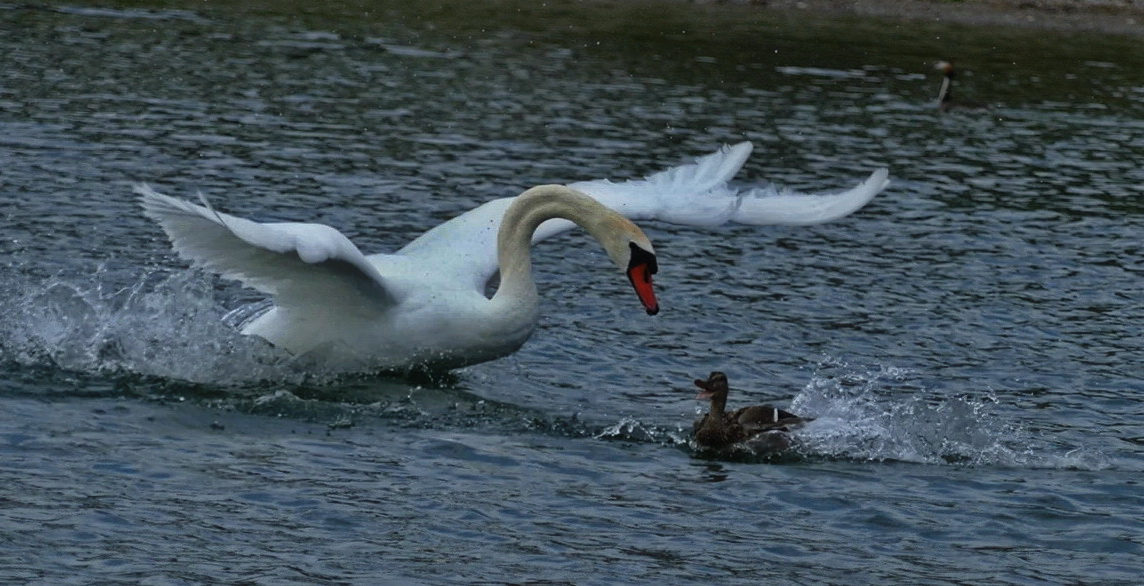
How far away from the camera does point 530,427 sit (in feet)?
35.9

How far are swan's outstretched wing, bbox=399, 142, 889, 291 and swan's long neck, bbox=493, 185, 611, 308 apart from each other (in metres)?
0.49

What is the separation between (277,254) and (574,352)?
9.69ft

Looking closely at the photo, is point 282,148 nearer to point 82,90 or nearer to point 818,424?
point 82,90

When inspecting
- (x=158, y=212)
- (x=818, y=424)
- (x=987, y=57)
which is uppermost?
(x=987, y=57)

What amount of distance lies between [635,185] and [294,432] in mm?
2941

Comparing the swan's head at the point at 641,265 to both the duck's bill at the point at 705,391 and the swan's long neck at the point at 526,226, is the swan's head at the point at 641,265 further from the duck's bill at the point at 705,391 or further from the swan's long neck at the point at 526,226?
the duck's bill at the point at 705,391

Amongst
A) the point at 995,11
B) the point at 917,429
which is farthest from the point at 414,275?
the point at 995,11

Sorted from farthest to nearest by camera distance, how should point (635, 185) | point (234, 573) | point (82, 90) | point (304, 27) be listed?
point (304, 27), point (82, 90), point (635, 185), point (234, 573)

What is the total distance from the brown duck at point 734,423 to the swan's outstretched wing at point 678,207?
115 cm

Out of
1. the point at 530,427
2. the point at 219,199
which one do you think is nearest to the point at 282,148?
the point at 219,199

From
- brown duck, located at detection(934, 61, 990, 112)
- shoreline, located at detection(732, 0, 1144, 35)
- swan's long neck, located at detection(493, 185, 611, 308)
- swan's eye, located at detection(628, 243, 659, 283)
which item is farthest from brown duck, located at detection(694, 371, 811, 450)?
shoreline, located at detection(732, 0, 1144, 35)

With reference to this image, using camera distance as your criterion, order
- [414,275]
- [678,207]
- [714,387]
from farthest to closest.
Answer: [678,207]
[414,275]
[714,387]

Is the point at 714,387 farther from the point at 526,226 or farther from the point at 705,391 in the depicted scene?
the point at 526,226

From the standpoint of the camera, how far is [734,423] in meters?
10.7
